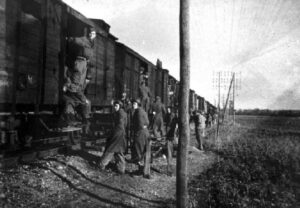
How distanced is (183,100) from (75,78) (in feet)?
12.9

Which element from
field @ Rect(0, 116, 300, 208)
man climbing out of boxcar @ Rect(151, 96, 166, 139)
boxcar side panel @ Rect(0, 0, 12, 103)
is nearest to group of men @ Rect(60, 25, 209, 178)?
field @ Rect(0, 116, 300, 208)

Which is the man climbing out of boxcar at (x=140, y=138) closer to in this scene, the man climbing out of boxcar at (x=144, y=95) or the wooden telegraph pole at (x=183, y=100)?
the wooden telegraph pole at (x=183, y=100)

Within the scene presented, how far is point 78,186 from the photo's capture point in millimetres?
6008

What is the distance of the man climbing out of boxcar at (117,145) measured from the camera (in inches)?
288

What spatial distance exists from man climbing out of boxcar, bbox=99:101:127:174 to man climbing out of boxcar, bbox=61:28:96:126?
117 cm

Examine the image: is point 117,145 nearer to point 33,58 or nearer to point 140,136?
point 140,136

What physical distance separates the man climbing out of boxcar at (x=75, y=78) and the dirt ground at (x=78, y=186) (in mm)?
1223

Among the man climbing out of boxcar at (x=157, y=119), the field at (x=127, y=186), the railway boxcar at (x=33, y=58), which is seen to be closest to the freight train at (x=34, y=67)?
the railway boxcar at (x=33, y=58)

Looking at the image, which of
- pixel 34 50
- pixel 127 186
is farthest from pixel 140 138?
pixel 34 50

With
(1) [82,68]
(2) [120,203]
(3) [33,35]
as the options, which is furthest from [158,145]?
(3) [33,35]

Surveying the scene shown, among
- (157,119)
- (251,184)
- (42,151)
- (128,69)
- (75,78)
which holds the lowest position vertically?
(251,184)

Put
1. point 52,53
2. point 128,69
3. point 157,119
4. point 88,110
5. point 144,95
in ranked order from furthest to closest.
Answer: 1. point 128,69
2. point 157,119
3. point 144,95
4. point 88,110
5. point 52,53

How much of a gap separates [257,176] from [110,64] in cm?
765

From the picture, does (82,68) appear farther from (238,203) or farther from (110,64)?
(238,203)
